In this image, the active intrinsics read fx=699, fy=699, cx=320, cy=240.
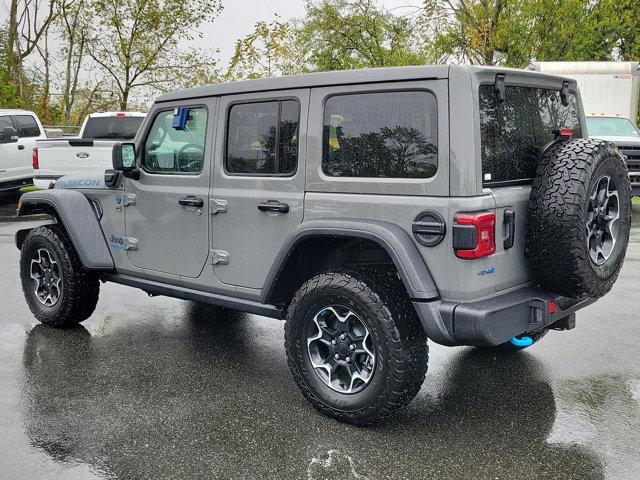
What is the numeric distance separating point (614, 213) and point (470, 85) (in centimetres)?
117

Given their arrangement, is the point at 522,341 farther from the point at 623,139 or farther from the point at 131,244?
the point at 623,139

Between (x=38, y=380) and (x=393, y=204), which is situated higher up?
(x=393, y=204)

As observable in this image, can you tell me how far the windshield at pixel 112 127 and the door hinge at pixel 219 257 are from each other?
9.15 meters

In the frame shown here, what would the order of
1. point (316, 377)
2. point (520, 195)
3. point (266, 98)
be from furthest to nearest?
point (266, 98), point (316, 377), point (520, 195)

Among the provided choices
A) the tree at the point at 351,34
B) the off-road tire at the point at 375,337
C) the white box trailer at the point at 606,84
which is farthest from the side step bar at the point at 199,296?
the tree at the point at 351,34

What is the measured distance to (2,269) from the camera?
814 cm

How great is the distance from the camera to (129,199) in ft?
16.8

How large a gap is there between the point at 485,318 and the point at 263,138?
180 cm

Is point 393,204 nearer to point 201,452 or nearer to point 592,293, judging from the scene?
point 592,293

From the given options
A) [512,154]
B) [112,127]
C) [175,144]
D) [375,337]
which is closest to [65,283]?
[175,144]

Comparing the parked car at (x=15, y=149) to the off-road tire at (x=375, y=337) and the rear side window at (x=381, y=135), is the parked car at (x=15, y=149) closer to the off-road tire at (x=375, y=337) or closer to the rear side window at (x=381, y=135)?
the rear side window at (x=381, y=135)

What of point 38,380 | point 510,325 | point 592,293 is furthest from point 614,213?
point 38,380

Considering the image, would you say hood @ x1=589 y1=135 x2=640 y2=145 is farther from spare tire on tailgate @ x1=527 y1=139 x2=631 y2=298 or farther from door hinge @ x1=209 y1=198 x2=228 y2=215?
door hinge @ x1=209 y1=198 x2=228 y2=215

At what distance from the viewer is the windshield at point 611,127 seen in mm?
14445
